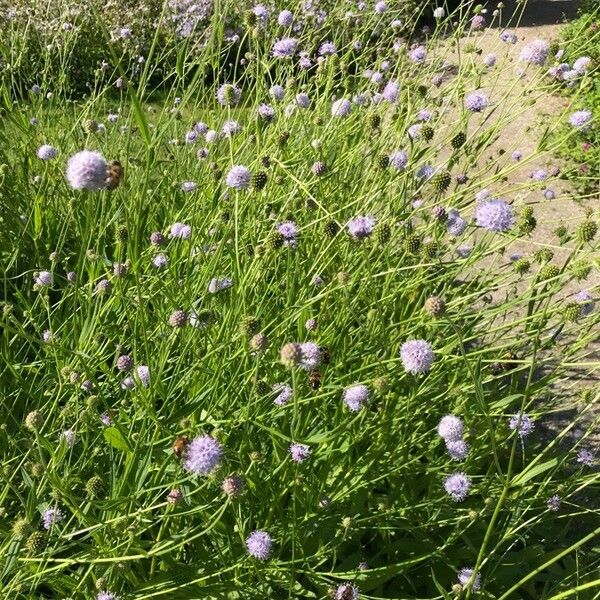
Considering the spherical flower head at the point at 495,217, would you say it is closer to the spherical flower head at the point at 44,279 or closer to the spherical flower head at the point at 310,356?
the spherical flower head at the point at 310,356

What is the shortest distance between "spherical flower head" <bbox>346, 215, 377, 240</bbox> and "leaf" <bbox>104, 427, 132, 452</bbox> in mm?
822

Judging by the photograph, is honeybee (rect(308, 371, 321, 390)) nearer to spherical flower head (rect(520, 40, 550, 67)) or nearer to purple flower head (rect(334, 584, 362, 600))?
purple flower head (rect(334, 584, 362, 600))

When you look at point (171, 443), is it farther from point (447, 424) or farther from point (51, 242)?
point (51, 242)

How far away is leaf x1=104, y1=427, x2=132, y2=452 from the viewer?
5.13 ft

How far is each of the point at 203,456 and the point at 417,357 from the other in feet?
1.79

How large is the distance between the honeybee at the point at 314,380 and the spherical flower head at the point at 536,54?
140cm

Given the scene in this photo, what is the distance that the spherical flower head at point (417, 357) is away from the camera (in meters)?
1.52

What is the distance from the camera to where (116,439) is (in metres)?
1.59

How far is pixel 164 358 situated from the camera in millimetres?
→ 1571

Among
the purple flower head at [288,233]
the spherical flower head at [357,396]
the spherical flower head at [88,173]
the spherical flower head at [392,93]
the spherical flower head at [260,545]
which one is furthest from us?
the spherical flower head at [392,93]

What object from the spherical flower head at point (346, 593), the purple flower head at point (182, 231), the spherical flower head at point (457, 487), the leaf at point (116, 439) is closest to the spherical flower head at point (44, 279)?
the purple flower head at point (182, 231)

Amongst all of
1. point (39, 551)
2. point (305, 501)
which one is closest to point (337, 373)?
point (305, 501)

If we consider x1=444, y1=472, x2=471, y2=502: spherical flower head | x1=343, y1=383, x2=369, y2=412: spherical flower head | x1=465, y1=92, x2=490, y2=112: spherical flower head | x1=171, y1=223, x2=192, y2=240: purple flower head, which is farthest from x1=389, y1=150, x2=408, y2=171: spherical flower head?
x1=444, y1=472, x2=471, y2=502: spherical flower head

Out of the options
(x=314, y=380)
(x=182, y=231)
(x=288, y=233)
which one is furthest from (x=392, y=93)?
(x=314, y=380)
